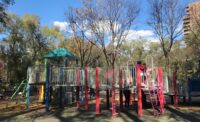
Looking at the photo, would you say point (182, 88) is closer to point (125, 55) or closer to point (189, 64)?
point (189, 64)

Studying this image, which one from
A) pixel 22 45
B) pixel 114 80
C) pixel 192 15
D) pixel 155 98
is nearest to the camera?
Answer: pixel 155 98

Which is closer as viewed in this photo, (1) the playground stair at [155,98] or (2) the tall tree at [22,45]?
(1) the playground stair at [155,98]

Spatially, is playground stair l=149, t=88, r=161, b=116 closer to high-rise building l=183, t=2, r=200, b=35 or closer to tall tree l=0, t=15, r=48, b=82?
high-rise building l=183, t=2, r=200, b=35

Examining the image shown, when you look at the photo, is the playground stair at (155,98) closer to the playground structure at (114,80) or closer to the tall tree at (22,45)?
the playground structure at (114,80)

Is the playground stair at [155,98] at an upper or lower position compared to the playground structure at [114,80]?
lower

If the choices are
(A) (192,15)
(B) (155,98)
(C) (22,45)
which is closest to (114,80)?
(B) (155,98)

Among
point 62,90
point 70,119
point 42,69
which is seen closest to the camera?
point 70,119

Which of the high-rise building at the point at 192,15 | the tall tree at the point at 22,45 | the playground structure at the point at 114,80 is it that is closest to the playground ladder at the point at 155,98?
the playground structure at the point at 114,80

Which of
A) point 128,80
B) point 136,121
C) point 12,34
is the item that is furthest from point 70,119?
point 12,34

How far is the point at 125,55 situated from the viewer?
275 ft

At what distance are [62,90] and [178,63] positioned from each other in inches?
1433

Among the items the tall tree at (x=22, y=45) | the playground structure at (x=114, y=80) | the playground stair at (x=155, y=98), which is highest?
the tall tree at (x=22, y=45)

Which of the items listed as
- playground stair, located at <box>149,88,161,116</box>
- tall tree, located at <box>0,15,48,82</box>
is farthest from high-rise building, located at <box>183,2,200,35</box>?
tall tree, located at <box>0,15,48,82</box>

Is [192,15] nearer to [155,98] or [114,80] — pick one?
[114,80]
